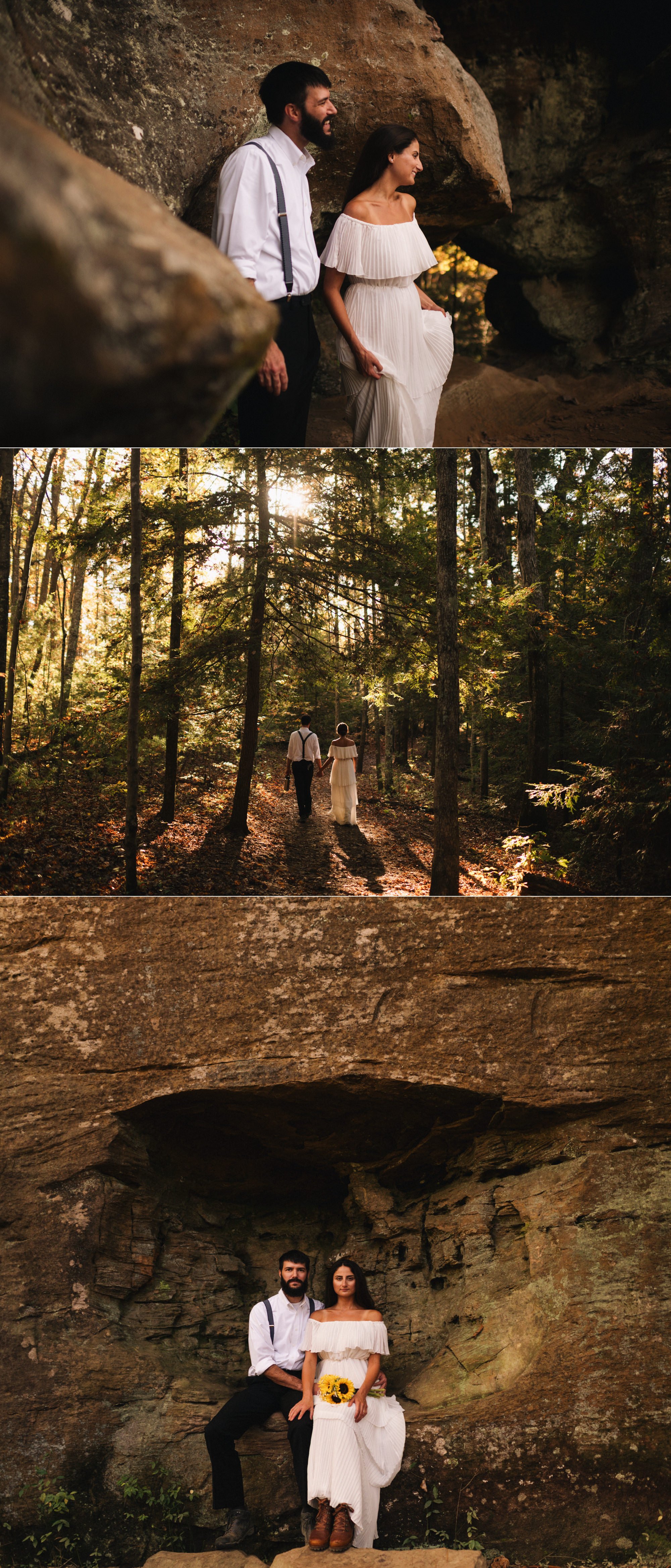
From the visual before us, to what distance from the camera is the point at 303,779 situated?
144 inches

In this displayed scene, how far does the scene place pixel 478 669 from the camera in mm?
3805

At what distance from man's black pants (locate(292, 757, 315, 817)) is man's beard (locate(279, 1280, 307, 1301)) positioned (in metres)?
2.37

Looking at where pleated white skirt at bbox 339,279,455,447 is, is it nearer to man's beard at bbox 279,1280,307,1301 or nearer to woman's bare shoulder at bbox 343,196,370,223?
woman's bare shoulder at bbox 343,196,370,223

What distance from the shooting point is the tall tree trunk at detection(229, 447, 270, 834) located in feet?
11.6

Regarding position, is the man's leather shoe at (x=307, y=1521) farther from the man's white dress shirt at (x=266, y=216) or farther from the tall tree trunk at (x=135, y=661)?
the man's white dress shirt at (x=266, y=216)

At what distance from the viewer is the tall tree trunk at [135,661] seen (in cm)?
360

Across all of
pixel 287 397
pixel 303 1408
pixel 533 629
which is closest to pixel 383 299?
pixel 287 397

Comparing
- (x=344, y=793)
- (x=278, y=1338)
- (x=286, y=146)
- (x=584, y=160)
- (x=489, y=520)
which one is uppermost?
(x=584, y=160)

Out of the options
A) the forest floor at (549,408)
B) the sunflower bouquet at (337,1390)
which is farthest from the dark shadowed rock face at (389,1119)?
the forest floor at (549,408)

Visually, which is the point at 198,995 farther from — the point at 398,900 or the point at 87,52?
the point at 87,52

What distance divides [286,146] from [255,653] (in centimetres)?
218

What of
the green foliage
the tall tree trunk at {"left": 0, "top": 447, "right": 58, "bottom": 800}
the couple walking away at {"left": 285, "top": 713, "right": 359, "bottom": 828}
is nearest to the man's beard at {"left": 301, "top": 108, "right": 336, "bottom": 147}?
the tall tree trunk at {"left": 0, "top": 447, "right": 58, "bottom": 800}

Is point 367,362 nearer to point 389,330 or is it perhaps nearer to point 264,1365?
point 389,330

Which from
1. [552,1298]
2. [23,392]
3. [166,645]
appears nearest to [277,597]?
[166,645]
